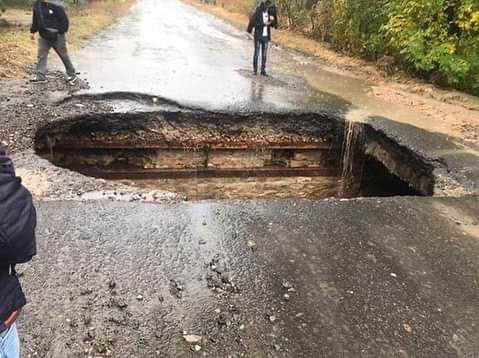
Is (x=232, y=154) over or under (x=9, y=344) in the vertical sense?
under

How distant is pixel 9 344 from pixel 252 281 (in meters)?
1.91

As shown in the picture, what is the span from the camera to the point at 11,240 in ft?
5.22

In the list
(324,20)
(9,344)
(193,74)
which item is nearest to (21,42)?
(193,74)

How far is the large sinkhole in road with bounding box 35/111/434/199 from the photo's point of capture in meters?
7.57

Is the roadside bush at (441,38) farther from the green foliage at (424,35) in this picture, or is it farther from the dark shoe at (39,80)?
the dark shoe at (39,80)

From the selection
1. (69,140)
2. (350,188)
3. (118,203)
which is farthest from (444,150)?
(69,140)

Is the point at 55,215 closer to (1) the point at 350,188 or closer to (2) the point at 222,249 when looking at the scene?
(2) the point at 222,249

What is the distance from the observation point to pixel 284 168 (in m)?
8.45

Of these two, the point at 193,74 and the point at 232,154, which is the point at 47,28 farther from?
the point at 232,154

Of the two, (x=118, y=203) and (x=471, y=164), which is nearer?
(x=118, y=203)

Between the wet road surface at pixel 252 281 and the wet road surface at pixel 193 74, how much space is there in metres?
4.25

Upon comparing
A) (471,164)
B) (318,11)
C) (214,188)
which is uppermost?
(318,11)

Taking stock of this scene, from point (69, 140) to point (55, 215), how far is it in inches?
139

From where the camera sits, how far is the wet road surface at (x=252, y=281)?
2842 millimetres
